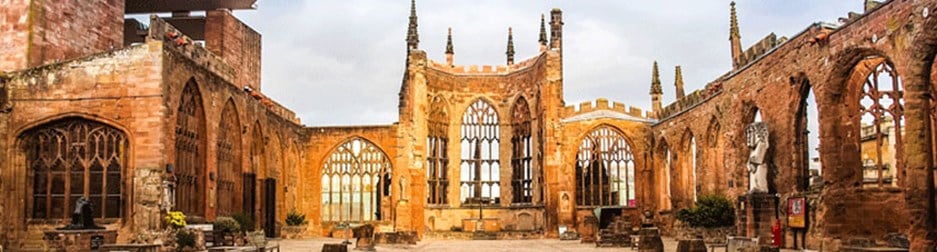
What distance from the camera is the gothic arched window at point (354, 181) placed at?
46000mm

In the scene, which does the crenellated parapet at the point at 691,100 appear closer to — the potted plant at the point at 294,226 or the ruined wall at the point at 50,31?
the potted plant at the point at 294,226

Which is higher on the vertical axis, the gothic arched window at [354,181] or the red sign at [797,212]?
the gothic arched window at [354,181]

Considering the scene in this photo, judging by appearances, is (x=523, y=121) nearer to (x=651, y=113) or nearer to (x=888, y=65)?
(x=651, y=113)

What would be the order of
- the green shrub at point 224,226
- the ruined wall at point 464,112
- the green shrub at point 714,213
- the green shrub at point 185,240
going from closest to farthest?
the green shrub at point 185,240 < the green shrub at point 224,226 < the green shrub at point 714,213 < the ruined wall at point 464,112

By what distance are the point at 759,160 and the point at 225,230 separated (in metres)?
14.9

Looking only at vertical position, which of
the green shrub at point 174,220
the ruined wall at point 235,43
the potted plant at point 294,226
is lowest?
the potted plant at point 294,226

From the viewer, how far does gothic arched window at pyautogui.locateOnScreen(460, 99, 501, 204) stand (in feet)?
153

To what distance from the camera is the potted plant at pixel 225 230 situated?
87.1 feet

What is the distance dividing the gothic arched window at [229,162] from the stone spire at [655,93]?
66.7ft

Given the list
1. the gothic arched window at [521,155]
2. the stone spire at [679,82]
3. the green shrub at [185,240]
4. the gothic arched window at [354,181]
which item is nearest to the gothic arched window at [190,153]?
the green shrub at [185,240]

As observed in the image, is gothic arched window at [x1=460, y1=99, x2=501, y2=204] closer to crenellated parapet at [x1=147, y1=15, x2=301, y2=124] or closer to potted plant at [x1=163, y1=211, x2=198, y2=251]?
crenellated parapet at [x1=147, y1=15, x2=301, y2=124]

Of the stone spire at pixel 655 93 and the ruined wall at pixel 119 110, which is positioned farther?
the stone spire at pixel 655 93

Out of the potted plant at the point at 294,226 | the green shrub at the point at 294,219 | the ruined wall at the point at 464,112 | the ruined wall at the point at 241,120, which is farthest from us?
the ruined wall at the point at 464,112

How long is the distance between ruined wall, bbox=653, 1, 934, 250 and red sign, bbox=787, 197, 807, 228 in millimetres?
292
